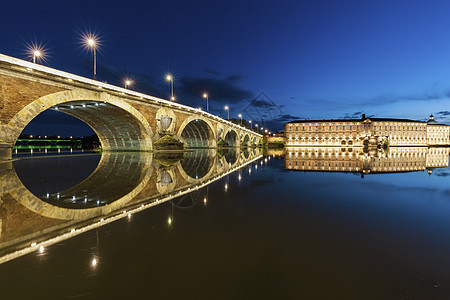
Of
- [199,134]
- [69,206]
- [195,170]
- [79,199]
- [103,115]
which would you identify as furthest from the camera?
[199,134]

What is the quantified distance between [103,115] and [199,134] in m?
28.8

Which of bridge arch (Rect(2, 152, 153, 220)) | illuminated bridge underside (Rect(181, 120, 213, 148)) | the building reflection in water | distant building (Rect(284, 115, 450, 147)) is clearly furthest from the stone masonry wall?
distant building (Rect(284, 115, 450, 147))

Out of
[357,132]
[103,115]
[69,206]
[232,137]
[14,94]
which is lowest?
[69,206]

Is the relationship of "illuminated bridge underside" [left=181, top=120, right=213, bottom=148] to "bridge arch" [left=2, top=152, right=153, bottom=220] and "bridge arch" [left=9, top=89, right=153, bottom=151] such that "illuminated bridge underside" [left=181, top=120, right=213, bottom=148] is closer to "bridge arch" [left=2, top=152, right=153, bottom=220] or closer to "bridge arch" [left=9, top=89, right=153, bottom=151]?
"bridge arch" [left=9, top=89, right=153, bottom=151]

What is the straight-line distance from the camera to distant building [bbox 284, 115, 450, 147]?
10506 centimetres

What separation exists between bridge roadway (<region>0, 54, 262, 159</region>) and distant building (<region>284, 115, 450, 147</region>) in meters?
76.6

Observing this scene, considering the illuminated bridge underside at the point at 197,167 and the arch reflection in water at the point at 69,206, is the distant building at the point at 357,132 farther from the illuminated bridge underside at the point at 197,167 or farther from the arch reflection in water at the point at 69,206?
the arch reflection in water at the point at 69,206

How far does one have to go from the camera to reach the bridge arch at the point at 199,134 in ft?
167

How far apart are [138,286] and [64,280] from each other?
1.00 meters

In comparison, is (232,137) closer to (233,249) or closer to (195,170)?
(195,170)

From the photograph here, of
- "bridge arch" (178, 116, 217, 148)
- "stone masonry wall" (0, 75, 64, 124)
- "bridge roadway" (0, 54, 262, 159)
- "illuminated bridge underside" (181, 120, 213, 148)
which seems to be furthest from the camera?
"illuminated bridge underside" (181, 120, 213, 148)

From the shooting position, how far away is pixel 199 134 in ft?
188

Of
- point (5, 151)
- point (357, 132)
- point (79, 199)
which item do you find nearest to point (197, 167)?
point (79, 199)

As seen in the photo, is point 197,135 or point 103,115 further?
point 197,135
